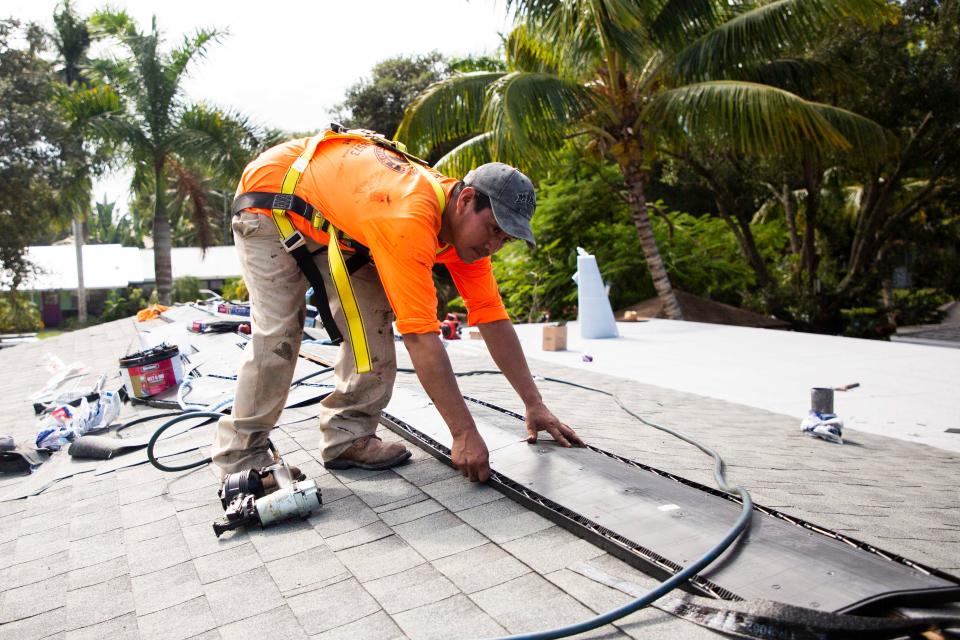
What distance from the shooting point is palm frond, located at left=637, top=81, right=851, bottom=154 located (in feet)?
36.2

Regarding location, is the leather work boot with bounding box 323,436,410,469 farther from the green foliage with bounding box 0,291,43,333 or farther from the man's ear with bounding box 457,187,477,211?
the green foliage with bounding box 0,291,43,333

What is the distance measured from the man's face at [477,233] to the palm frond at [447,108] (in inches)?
422

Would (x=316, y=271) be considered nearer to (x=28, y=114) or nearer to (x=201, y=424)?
(x=201, y=424)

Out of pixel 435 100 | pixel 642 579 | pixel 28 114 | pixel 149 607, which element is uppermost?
pixel 28 114

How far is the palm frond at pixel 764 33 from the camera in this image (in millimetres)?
11148

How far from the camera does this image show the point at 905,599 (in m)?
1.78

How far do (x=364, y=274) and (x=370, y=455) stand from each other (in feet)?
2.66

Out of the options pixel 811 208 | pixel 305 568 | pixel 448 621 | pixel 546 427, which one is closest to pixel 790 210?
pixel 811 208

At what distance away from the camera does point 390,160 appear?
2854 mm

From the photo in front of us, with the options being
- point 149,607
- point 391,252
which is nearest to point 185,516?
point 149,607

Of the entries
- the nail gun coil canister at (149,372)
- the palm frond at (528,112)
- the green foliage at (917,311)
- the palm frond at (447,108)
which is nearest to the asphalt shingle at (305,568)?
the nail gun coil canister at (149,372)

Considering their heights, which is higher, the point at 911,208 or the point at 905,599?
the point at 911,208

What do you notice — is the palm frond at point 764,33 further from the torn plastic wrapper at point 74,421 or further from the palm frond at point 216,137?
the palm frond at point 216,137

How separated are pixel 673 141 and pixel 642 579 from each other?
43.5 feet
